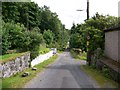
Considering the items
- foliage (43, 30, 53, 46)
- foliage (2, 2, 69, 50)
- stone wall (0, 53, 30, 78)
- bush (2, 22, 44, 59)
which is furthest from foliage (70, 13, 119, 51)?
foliage (43, 30, 53, 46)

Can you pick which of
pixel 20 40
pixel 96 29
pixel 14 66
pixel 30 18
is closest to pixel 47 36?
pixel 30 18

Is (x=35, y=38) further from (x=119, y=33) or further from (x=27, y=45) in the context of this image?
(x=119, y=33)

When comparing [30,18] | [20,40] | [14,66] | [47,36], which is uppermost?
[30,18]

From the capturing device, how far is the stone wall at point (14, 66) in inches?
868

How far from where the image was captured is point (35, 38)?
40688 mm

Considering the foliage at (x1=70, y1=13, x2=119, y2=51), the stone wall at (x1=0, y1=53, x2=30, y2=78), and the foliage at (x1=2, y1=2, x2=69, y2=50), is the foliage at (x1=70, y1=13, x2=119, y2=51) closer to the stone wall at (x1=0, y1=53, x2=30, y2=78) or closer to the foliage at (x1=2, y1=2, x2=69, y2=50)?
the foliage at (x1=2, y1=2, x2=69, y2=50)

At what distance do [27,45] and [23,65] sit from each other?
9.95 meters

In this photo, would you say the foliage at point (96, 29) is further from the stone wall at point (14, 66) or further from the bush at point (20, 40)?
the stone wall at point (14, 66)

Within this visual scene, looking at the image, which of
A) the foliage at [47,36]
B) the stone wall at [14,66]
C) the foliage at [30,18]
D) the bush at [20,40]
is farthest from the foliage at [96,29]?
the foliage at [47,36]

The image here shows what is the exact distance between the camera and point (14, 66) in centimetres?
2559

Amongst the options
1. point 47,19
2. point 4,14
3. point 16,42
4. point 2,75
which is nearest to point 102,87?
point 2,75

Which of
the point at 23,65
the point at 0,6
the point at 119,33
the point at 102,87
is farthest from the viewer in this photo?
the point at 0,6

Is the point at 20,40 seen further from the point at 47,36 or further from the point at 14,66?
the point at 47,36

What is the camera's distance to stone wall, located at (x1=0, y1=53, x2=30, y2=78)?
22.0 metres
